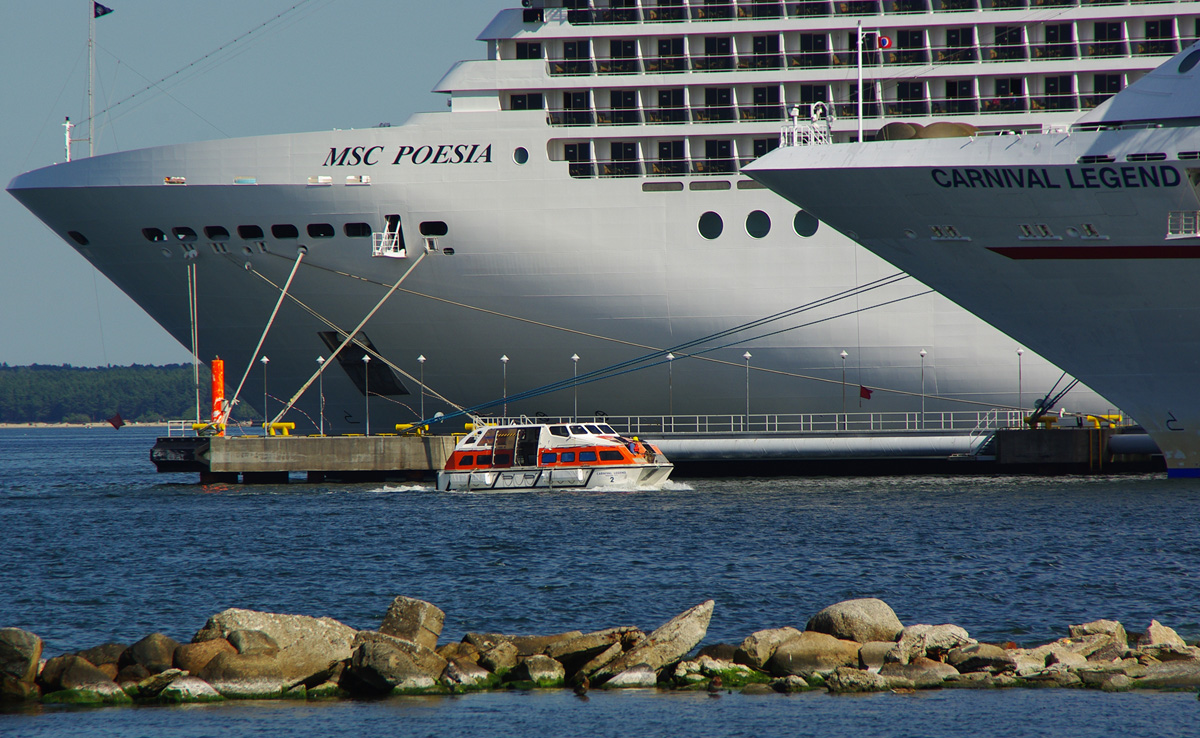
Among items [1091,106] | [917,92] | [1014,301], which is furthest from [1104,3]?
[1014,301]

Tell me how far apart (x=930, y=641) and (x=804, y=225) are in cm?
2659

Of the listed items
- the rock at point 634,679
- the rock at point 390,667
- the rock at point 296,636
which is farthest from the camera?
the rock at point 296,636

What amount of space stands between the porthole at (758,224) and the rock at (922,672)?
2691 cm

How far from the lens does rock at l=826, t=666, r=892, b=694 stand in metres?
14.8

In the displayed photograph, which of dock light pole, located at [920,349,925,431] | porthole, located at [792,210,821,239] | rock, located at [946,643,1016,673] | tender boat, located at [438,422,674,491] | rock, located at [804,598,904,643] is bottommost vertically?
rock, located at [946,643,1016,673]

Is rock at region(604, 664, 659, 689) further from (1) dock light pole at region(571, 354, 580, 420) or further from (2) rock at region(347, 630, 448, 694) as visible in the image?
(1) dock light pole at region(571, 354, 580, 420)

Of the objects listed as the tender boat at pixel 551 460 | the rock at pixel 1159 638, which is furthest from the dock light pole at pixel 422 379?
the rock at pixel 1159 638

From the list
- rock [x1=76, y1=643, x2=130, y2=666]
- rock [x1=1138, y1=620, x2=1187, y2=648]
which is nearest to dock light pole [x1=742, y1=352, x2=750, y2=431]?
rock [x1=1138, y1=620, x2=1187, y2=648]

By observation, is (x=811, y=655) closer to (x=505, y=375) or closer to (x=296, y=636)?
(x=296, y=636)

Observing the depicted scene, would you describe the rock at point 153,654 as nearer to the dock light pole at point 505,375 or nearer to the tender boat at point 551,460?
the tender boat at point 551,460

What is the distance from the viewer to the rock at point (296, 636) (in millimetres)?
15344

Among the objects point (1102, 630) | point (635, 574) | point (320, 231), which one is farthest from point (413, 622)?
point (320, 231)

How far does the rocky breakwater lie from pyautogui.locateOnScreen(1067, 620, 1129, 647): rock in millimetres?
36

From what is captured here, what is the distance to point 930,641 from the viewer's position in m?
15.8
